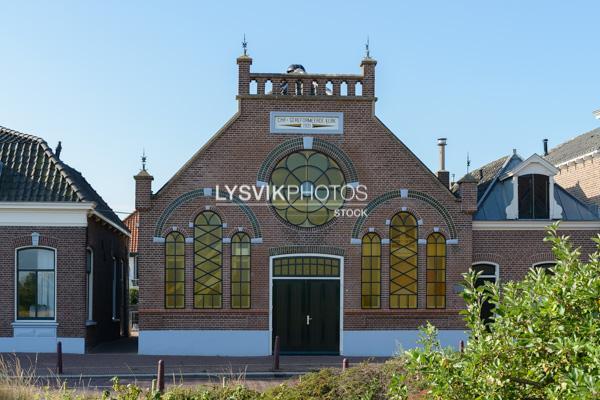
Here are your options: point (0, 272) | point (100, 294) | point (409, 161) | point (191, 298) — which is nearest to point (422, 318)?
point (409, 161)

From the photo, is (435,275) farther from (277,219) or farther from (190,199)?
(190,199)

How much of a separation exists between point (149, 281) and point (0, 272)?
468cm

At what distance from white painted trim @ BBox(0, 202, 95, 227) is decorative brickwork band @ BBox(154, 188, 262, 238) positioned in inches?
86.8

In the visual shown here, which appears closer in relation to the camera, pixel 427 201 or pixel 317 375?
pixel 317 375

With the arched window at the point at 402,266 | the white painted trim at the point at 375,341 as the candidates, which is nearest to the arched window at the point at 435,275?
the arched window at the point at 402,266

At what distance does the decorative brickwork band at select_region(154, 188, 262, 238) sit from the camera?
23.7 meters

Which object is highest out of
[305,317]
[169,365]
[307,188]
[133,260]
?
[307,188]

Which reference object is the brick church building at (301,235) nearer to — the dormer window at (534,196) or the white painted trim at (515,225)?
the white painted trim at (515,225)

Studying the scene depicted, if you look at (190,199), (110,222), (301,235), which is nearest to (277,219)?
(301,235)

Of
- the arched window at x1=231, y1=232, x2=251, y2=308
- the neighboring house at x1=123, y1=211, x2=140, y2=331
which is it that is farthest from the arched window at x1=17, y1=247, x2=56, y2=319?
the neighboring house at x1=123, y1=211, x2=140, y2=331

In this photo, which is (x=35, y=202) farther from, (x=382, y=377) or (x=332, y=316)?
(x=382, y=377)

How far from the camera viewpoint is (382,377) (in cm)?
1168

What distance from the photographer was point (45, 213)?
77.5 ft

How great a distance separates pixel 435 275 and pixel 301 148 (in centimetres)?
597
